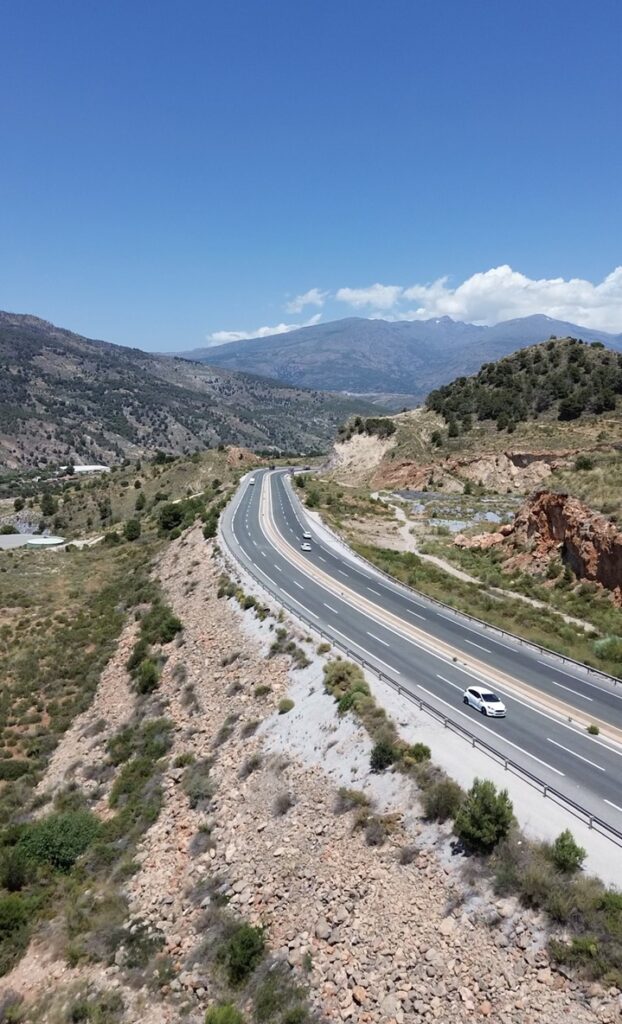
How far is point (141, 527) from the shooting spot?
282 feet

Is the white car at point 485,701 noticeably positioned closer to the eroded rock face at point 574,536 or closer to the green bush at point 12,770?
the eroded rock face at point 574,536

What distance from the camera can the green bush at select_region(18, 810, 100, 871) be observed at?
21422 millimetres

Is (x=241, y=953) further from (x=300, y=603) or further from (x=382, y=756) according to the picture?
(x=300, y=603)

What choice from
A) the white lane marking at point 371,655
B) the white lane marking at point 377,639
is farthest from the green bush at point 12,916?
the white lane marking at point 377,639

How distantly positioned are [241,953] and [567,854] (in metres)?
8.90

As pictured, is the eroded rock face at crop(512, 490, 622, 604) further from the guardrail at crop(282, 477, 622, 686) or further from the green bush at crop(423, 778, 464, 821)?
the green bush at crop(423, 778, 464, 821)

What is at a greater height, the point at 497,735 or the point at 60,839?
the point at 497,735

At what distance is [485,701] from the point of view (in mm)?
24062

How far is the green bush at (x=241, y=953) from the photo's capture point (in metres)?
15.1

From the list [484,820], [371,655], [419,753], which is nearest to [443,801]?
[484,820]

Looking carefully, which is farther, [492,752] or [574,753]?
[574,753]

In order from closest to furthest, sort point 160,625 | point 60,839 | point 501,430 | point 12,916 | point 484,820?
point 484,820 → point 12,916 → point 60,839 → point 160,625 → point 501,430

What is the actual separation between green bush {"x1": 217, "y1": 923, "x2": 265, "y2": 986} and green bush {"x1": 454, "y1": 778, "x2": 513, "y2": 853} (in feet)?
20.5

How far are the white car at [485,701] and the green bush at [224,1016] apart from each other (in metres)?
14.0
